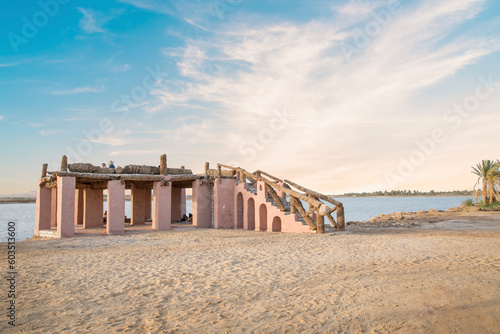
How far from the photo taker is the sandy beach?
5.16 meters

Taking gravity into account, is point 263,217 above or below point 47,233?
above

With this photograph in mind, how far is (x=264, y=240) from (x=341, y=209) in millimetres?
4882

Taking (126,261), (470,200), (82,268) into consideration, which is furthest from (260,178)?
(470,200)

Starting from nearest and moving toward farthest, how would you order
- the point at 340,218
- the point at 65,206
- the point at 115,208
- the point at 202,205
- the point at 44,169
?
the point at 65,206, the point at 340,218, the point at 115,208, the point at 44,169, the point at 202,205

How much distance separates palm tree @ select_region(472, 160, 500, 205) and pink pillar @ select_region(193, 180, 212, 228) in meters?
27.8

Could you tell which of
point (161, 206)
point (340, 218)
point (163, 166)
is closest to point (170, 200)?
point (161, 206)

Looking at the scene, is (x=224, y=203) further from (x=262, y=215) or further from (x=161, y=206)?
(x=161, y=206)

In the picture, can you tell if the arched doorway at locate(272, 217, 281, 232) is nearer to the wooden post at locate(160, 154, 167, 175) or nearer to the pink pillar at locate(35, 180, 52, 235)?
the wooden post at locate(160, 154, 167, 175)

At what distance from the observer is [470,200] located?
35.7m

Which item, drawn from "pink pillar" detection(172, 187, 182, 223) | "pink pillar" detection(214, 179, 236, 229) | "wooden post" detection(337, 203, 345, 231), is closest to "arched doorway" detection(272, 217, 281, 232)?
"wooden post" detection(337, 203, 345, 231)

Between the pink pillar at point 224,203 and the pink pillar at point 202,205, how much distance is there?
0.83 metres

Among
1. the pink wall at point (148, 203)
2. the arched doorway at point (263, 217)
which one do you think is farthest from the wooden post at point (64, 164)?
the arched doorway at point (263, 217)

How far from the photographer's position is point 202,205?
20609 millimetres

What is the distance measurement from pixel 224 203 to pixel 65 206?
872 cm
